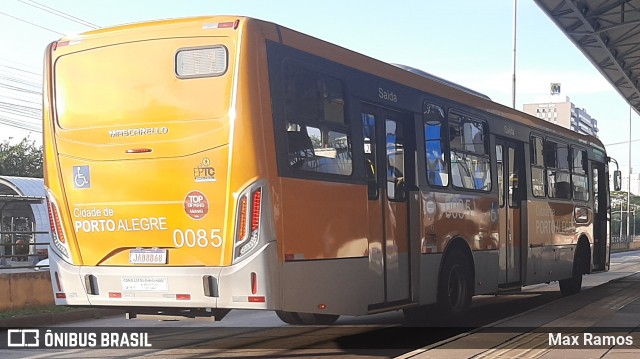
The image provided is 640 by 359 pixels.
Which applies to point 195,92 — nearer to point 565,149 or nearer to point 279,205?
point 279,205

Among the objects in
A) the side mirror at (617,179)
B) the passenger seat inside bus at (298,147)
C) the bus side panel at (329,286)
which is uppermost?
the side mirror at (617,179)

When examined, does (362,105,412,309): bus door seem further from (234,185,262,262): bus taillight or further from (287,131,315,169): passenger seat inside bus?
(234,185,262,262): bus taillight

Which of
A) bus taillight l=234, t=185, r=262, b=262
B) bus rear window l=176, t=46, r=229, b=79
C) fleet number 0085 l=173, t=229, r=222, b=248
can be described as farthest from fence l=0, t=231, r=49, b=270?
bus taillight l=234, t=185, r=262, b=262

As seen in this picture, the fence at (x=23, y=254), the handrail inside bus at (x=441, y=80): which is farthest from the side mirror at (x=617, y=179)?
the fence at (x=23, y=254)

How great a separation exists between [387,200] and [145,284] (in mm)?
3211

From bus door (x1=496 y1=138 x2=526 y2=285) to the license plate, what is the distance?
675cm

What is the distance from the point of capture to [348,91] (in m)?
8.89

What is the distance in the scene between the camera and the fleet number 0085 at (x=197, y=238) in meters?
7.61

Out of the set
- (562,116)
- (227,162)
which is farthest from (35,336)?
(562,116)

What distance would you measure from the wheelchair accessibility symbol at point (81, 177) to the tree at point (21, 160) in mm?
56443

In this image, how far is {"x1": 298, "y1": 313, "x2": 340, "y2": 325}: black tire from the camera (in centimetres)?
1063

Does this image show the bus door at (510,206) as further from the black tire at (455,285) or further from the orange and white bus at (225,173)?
the orange and white bus at (225,173)

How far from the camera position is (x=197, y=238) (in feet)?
25.2

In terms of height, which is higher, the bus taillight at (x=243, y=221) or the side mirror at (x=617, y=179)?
the side mirror at (x=617, y=179)
